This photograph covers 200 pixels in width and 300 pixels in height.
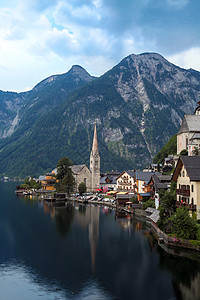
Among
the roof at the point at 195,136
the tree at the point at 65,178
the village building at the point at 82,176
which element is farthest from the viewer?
the village building at the point at 82,176

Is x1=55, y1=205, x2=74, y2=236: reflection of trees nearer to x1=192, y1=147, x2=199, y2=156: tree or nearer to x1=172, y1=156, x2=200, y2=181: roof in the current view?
x1=172, y1=156, x2=200, y2=181: roof

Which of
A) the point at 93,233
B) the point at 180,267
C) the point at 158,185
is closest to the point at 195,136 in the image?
the point at 158,185

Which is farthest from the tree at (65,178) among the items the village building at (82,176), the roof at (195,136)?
the roof at (195,136)

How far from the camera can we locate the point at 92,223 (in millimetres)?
68562

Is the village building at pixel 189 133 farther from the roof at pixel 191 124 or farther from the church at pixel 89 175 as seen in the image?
the church at pixel 89 175

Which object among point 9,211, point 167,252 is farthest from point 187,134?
point 9,211

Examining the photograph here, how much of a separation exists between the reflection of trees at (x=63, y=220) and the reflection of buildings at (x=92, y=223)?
2084 mm

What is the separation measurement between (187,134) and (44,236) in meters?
48.5

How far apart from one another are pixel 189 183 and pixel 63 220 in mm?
36428

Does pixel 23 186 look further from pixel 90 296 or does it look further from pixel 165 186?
pixel 90 296

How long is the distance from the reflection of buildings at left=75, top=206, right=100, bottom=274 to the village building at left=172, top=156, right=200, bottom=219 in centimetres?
1629

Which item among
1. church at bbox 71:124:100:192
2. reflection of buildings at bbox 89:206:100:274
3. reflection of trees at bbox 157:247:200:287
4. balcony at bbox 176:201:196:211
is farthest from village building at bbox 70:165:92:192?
reflection of trees at bbox 157:247:200:287

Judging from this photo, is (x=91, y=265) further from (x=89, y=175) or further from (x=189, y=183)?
(x=89, y=175)

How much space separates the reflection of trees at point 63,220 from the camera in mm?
62225
